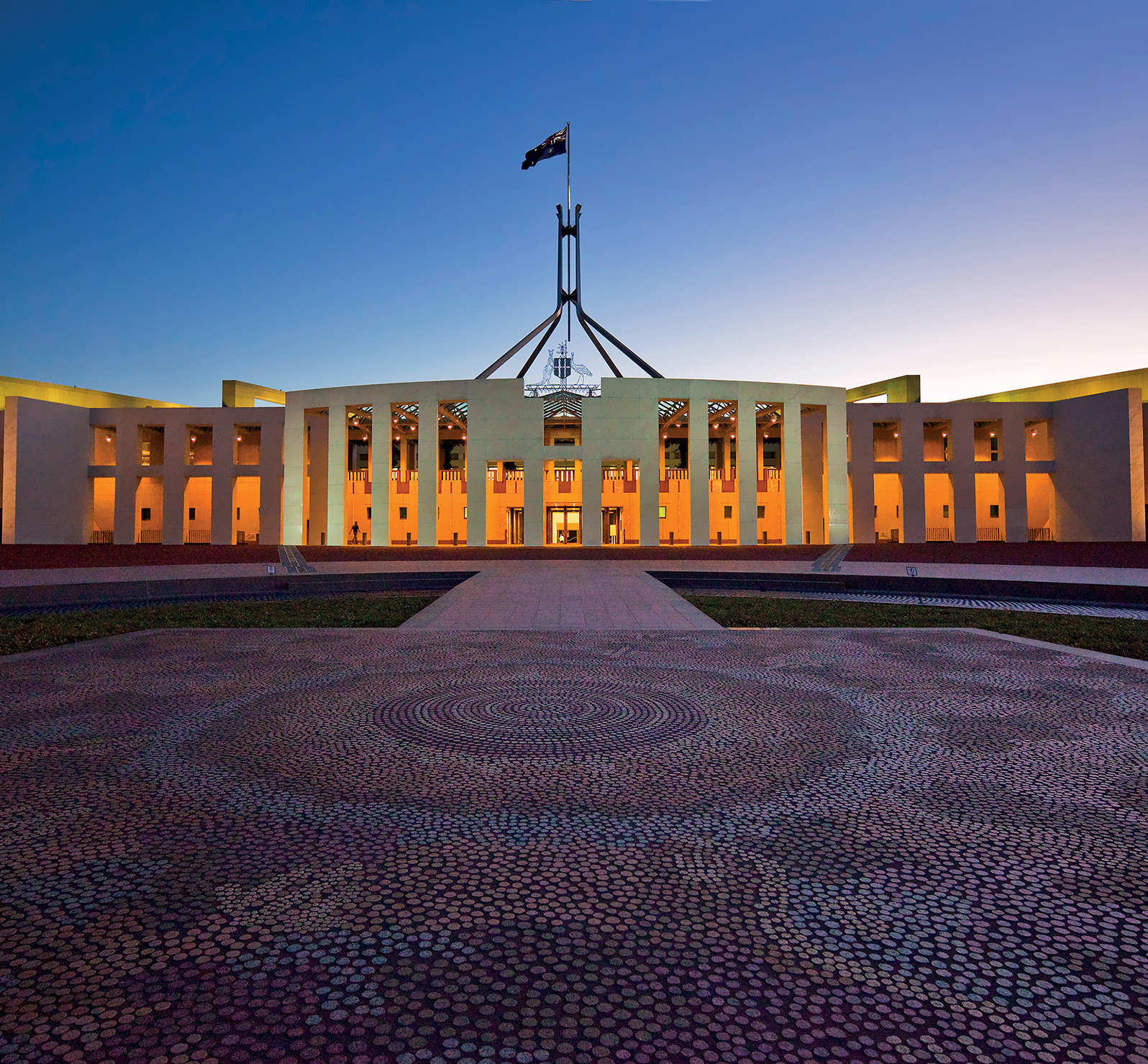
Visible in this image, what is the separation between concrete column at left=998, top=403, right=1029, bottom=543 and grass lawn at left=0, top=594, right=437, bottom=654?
34.8 metres

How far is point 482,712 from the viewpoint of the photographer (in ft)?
17.5

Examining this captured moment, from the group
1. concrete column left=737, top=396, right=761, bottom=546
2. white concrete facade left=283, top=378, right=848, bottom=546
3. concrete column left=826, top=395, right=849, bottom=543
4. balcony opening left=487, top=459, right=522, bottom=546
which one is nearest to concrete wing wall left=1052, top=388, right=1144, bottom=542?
concrete column left=826, top=395, right=849, bottom=543

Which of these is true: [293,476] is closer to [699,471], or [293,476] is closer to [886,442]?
[699,471]

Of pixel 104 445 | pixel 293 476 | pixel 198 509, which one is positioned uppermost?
pixel 104 445

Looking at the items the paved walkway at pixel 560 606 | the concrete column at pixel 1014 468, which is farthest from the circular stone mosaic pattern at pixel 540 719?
the concrete column at pixel 1014 468

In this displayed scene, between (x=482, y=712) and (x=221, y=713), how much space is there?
7.06 feet

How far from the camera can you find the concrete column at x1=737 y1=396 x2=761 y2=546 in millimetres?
32531

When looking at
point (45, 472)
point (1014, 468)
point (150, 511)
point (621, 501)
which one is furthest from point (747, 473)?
point (150, 511)

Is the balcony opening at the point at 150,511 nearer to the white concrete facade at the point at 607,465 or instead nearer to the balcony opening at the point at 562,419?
the white concrete facade at the point at 607,465

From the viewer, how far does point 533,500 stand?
1257 inches

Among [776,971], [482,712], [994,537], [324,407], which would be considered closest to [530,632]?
[482,712]

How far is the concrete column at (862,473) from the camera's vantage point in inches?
1406

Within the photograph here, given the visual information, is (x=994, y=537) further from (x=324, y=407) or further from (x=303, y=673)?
(x=303, y=673)

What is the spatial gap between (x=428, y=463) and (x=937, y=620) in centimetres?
2520
